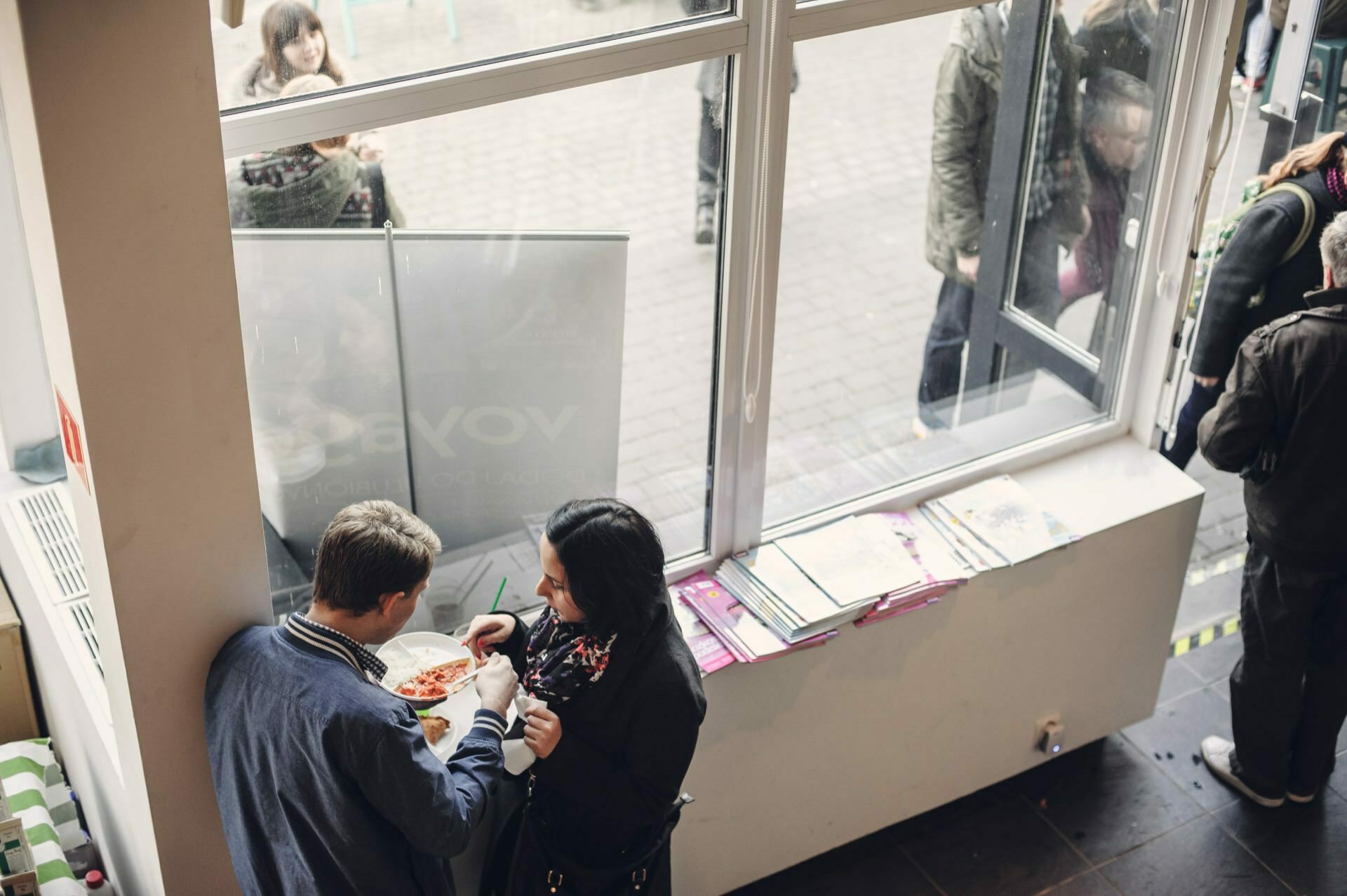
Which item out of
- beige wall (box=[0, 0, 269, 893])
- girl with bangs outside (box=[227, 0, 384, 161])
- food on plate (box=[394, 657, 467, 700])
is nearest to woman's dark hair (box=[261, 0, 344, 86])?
girl with bangs outside (box=[227, 0, 384, 161])

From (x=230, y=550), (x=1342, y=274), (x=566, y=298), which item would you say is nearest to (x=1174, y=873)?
(x=1342, y=274)

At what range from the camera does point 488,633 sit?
2543 millimetres

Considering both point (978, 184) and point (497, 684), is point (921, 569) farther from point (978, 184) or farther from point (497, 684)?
point (497, 684)

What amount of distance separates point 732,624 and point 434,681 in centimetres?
73

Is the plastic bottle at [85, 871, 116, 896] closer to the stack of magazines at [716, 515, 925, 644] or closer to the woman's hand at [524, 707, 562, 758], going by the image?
the woman's hand at [524, 707, 562, 758]

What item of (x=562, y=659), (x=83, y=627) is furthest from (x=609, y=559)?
(x=83, y=627)

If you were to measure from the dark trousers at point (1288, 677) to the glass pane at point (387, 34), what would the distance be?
2.22 m

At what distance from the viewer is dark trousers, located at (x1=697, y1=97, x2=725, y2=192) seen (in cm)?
271

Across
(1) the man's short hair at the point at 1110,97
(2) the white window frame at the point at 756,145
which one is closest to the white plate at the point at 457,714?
(2) the white window frame at the point at 756,145

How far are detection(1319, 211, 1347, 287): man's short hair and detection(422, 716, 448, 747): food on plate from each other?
7.56 feet

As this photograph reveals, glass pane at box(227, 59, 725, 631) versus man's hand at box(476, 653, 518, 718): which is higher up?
glass pane at box(227, 59, 725, 631)

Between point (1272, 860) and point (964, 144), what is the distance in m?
2.13

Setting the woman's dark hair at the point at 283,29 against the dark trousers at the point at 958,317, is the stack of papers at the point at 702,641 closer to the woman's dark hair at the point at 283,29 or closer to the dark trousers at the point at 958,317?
the dark trousers at the point at 958,317

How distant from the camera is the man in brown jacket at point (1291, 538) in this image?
10.2 feet
